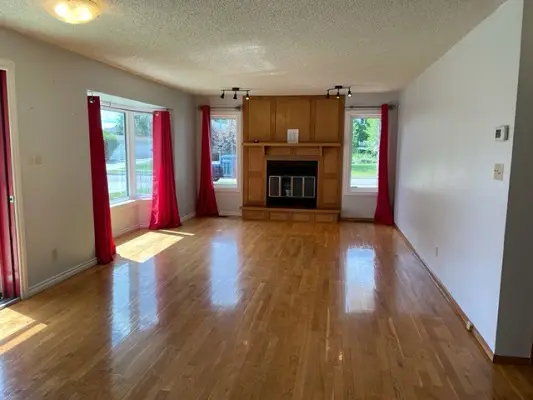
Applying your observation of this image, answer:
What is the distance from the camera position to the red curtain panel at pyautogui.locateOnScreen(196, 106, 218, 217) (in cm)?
777

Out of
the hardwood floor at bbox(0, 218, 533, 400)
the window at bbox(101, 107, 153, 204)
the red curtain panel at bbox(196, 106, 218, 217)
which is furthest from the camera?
the red curtain panel at bbox(196, 106, 218, 217)

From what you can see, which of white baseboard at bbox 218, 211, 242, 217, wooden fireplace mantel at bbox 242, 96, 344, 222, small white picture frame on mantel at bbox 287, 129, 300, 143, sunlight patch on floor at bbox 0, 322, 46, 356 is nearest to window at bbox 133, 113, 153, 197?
white baseboard at bbox 218, 211, 242, 217

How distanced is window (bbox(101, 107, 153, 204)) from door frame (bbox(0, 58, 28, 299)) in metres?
2.48

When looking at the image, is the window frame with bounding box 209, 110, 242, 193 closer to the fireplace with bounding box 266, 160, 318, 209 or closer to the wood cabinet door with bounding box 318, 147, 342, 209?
the fireplace with bounding box 266, 160, 318, 209

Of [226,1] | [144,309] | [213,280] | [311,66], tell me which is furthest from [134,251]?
[226,1]

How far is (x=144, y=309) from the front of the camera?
3.41 metres

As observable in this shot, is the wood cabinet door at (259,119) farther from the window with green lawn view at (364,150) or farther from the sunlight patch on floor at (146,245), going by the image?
the sunlight patch on floor at (146,245)

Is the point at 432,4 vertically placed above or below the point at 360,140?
above

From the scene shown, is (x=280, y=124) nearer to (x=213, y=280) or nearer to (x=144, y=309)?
(x=213, y=280)

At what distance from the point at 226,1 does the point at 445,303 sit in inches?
120

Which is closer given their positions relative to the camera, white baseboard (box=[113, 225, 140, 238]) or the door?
the door

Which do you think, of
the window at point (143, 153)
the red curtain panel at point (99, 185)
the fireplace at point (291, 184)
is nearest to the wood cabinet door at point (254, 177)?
the fireplace at point (291, 184)

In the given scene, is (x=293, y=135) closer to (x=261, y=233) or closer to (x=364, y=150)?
(x=364, y=150)

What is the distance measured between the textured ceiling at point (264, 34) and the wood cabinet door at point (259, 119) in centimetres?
232
